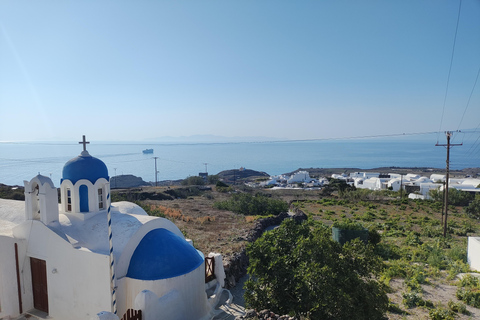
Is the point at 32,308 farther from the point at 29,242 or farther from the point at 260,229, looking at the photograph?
the point at 260,229

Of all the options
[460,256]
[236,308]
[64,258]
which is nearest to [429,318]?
[236,308]

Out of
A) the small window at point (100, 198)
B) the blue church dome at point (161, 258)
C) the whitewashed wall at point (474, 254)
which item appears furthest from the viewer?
the whitewashed wall at point (474, 254)

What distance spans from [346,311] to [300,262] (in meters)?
1.47

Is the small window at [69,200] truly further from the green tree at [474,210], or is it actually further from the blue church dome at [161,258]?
the green tree at [474,210]

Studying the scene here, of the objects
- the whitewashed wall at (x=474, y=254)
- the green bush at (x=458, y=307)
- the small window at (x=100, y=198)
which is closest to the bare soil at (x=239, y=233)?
the green bush at (x=458, y=307)

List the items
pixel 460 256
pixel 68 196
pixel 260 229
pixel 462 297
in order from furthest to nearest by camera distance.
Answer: pixel 260 229, pixel 460 256, pixel 462 297, pixel 68 196

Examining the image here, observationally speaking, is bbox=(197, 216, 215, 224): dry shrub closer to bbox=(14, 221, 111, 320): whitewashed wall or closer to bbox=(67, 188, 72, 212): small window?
bbox=(67, 188, 72, 212): small window

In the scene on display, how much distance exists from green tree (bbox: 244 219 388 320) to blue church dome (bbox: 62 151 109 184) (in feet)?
16.8

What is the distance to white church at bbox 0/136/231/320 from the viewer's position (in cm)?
764

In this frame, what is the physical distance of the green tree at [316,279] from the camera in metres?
6.95

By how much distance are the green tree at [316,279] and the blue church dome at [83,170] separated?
5106 mm

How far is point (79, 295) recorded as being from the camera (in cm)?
789

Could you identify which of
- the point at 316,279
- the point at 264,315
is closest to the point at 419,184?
the point at 316,279

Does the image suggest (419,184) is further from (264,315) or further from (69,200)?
(69,200)
